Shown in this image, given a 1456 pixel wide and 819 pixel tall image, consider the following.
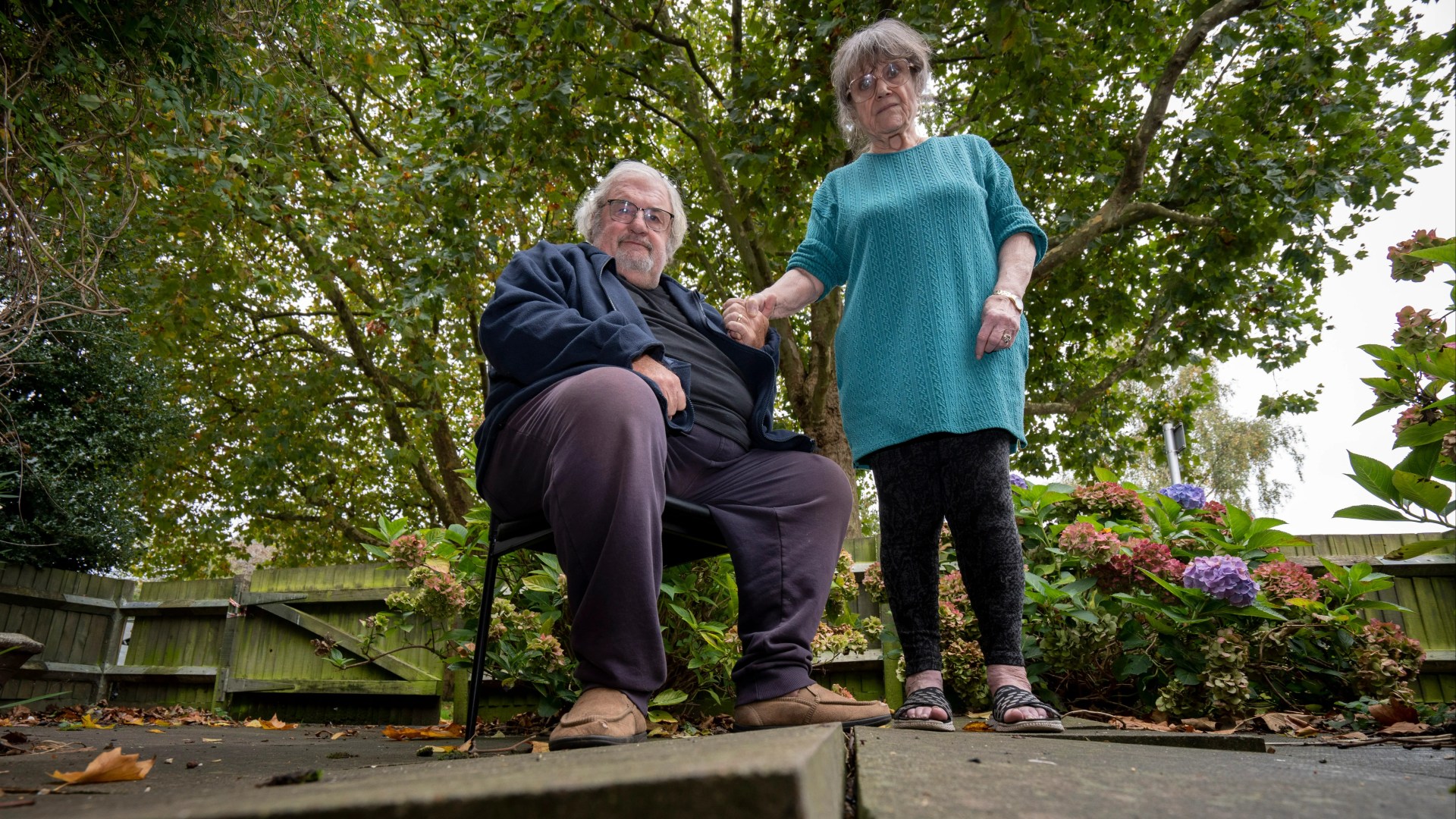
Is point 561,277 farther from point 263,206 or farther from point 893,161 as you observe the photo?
point 263,206

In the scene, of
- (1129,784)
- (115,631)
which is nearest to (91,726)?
(1129,784)

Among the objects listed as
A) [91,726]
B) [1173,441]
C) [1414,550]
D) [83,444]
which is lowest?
[91,726]

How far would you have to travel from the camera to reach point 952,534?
2.27 metres

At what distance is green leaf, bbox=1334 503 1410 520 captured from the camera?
4.26ft

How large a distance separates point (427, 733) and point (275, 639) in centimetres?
437

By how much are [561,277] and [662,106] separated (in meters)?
5.76

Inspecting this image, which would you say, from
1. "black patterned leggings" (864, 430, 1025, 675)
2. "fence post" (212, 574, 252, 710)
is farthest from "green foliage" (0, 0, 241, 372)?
"fence post" (212, 574, 252, 710)

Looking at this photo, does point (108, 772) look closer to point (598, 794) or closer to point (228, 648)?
point (598, 794)

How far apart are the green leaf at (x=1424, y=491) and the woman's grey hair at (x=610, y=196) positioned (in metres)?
2.01

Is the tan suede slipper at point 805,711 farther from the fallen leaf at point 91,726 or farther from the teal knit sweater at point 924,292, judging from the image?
the fallen leaf at point 91,726

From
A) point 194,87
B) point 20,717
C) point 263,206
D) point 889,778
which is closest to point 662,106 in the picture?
point 263,206

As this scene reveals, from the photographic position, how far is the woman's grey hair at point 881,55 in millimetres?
2436

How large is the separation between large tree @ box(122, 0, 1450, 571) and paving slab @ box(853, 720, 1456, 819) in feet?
10.1

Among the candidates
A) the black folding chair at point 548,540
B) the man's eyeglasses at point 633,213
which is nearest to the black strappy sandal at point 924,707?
the black folding chair at point 548,540
